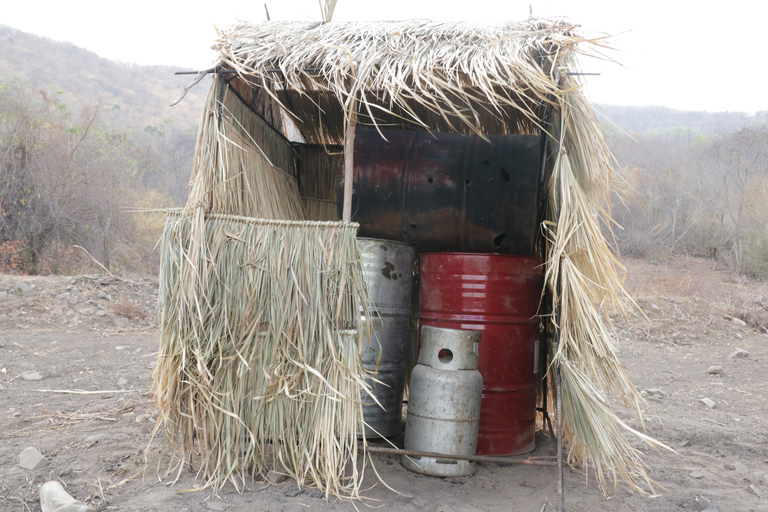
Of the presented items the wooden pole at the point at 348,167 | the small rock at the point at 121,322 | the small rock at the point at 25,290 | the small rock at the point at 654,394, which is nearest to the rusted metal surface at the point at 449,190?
the wooden pole at the point at 348,167

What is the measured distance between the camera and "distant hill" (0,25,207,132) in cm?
3056

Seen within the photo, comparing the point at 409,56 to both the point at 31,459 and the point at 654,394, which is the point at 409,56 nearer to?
the point at 31,459

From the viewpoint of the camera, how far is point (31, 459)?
2.88 metres

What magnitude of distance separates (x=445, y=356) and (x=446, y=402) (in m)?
0.28

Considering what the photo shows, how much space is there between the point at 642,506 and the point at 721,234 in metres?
15.3

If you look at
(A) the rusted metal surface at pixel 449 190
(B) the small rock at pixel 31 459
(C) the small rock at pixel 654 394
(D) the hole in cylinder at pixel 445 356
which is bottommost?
(C) the small rock at pixel 654 394

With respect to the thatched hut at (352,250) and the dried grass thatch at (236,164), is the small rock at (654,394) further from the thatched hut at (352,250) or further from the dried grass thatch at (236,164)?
the dried grass thatch at (236,164)

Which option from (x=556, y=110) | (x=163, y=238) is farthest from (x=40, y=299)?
(x=556, y=110)

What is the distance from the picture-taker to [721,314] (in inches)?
347

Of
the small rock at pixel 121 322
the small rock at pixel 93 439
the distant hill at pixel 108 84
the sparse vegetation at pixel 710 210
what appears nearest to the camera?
the small rock at pixel 93 439

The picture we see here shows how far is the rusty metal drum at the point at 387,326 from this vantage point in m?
3.31

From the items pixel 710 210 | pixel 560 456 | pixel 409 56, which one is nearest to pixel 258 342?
pixel 560 456

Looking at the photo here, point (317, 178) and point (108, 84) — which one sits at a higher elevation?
point (108, 84)

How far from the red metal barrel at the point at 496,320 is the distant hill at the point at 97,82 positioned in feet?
93.9
